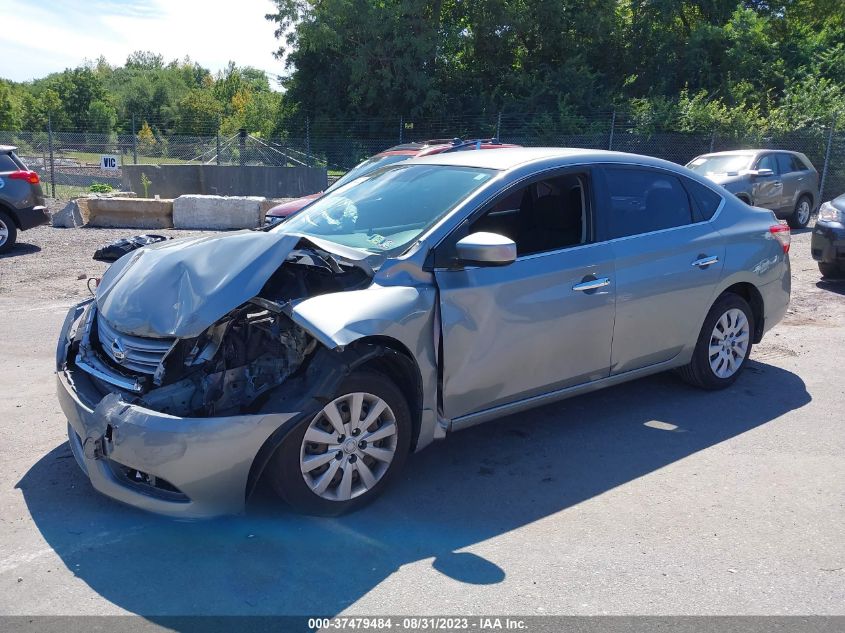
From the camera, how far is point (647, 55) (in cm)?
3055

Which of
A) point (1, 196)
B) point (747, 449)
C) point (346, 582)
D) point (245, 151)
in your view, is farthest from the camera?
point (245, 151)

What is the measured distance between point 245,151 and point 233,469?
22918 millimetres

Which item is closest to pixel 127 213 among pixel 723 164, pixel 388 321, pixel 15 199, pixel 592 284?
pixel 15 199

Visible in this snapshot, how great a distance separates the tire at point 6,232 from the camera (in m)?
12.1

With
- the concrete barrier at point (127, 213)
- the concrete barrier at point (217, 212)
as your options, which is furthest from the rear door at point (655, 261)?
the concrete barrier at point (127, 213)

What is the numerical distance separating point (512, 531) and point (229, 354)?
1646 millimetres

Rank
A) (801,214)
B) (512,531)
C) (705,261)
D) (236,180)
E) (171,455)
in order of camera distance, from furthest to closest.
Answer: (236,180)
(801,214)
(705,261)
(512,531)
(171,455)

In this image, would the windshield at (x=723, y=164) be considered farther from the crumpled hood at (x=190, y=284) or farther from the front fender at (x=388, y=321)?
the crumpled hood at (x=190, y=284)

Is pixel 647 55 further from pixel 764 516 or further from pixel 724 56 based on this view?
pixel 764 516

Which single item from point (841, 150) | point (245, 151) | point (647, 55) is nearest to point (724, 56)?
point (647, 55)

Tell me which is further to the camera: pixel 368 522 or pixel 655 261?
pixel 655 261

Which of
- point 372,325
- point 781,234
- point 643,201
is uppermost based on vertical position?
point 643,201

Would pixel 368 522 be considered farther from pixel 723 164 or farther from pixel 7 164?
pixel 723 164

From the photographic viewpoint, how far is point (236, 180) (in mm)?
23188
